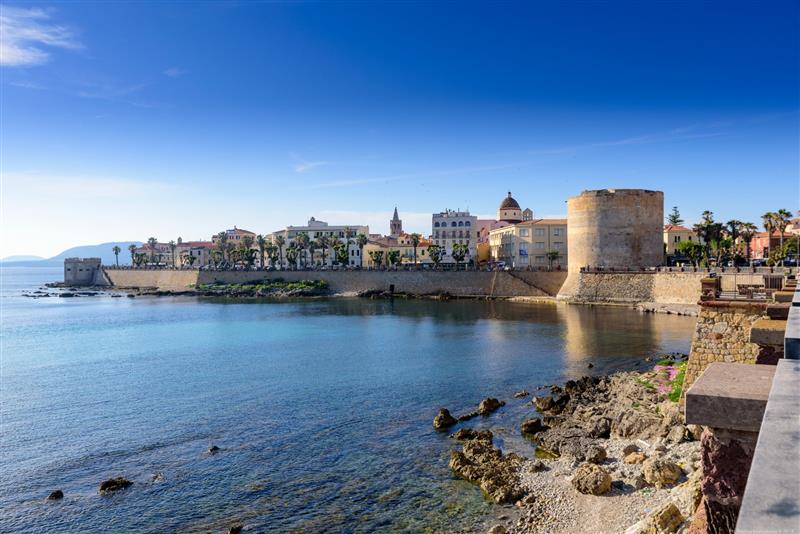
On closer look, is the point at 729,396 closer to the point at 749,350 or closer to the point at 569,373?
the point at 749,350

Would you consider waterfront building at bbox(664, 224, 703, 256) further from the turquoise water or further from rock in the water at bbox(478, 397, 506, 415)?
rock in the water at bbox(478, 397, 506, 415)

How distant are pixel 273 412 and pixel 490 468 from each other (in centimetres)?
1106

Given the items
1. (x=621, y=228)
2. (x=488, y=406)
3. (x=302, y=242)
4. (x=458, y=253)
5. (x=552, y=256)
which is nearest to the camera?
(x=488, y=406)

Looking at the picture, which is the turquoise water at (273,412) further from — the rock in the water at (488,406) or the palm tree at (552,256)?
the palm tree at (552,256)

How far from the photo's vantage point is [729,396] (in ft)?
13.9

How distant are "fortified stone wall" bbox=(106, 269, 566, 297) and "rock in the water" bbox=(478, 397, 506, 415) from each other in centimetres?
5097

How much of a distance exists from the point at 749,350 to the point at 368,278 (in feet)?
227

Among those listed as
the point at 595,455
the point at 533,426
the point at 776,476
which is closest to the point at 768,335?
the point at 776,476

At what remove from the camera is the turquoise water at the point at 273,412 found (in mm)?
16000

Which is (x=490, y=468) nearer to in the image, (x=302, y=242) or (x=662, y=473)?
(x=662, y=473)

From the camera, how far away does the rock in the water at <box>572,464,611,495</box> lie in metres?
15.2

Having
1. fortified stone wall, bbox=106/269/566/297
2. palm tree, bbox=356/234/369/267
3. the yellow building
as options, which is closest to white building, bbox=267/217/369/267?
palm tree, bbox=356/234/369/267

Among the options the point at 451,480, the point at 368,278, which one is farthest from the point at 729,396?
the point at 368,278

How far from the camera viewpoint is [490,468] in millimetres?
17500
